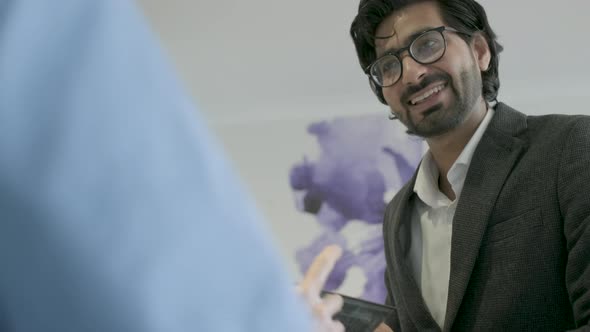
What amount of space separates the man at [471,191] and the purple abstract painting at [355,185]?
0.66 m

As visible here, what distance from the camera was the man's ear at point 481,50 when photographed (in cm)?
128

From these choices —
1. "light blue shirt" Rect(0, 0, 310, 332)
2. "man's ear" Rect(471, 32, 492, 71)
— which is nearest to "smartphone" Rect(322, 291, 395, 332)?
"light blue shirt" Rect(0, 0, 310, 332)

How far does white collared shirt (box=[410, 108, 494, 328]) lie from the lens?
3.57 feet

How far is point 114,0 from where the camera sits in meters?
0.18

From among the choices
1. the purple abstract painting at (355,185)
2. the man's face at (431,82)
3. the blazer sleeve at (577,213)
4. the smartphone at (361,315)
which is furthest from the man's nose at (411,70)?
the purple abstract painting at (355,185)

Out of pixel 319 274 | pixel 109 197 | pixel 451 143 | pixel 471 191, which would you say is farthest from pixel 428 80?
pixel 109 197

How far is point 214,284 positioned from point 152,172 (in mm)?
40

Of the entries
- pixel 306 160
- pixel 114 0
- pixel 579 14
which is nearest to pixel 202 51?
pixel 306 160

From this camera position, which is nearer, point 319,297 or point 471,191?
point 319,297

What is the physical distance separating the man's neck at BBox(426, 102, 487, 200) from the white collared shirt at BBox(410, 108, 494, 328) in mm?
16

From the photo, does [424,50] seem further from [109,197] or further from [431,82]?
[109,197]

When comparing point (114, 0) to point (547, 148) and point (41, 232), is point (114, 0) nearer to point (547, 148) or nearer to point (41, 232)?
point (41, 232)

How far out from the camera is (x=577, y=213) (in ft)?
2.81

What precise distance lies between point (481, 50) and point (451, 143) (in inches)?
10.3
